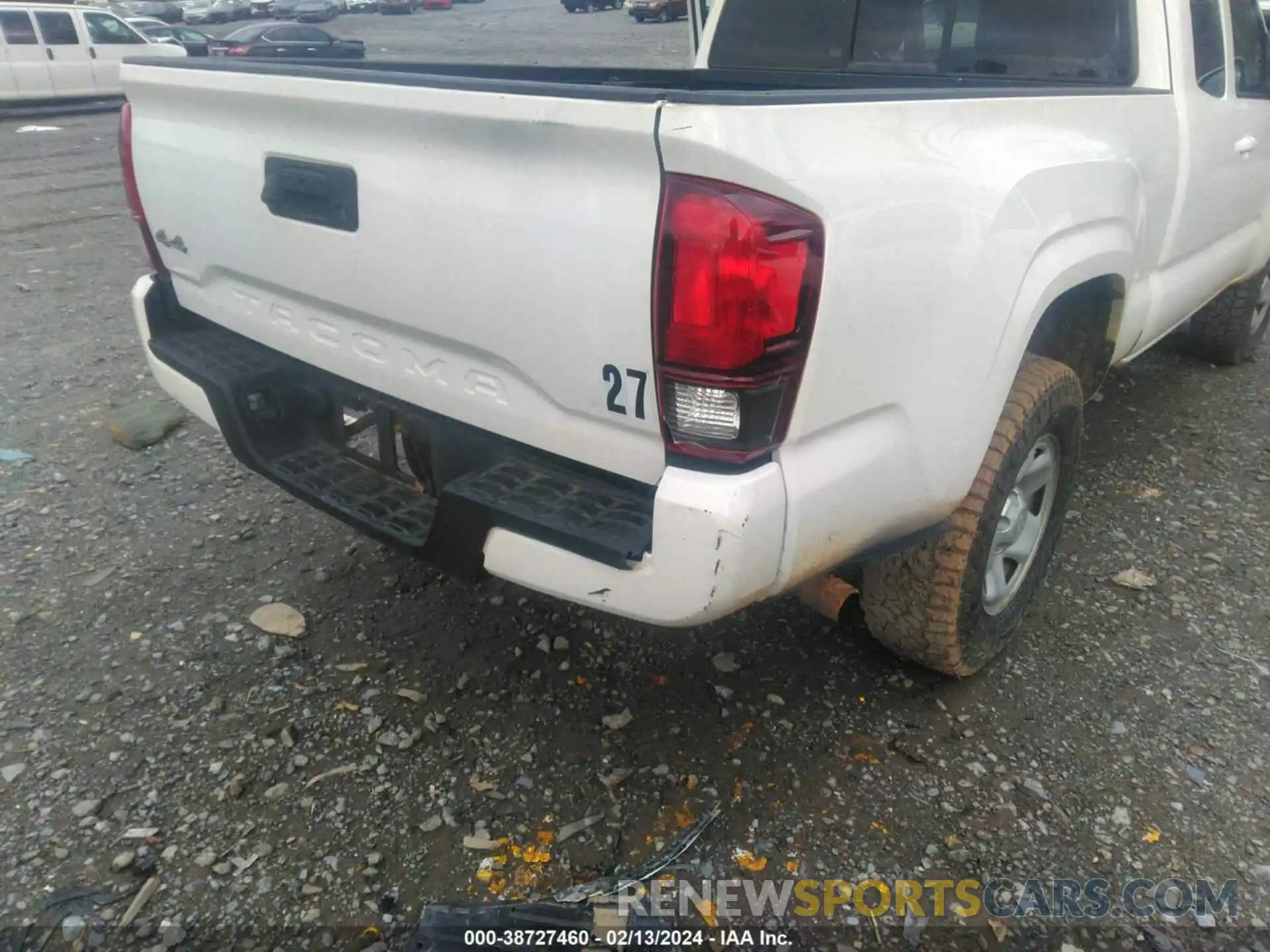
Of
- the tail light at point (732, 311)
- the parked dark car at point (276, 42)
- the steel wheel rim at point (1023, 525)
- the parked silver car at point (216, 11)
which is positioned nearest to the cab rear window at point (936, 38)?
the steel wheel rim at point (1023, 525)

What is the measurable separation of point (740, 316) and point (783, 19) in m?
2.45

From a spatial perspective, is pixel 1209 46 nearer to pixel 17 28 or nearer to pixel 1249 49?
pixel 1249 49

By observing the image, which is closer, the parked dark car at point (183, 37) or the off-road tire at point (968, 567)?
the off-road tire at point (968, 567)

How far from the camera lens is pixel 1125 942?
77.2 inches

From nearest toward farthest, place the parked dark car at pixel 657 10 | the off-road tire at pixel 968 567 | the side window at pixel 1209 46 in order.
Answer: the off-road tire at pixel 968 567 → the side window at pixel 1209 46 → the parked dark car at pixel 657 10

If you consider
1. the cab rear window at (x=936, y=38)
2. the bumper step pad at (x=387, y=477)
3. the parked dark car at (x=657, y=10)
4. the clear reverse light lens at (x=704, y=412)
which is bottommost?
the parked dark car at (x=657, y=10)

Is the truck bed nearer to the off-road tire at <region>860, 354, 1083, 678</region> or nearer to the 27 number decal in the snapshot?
the 27 number decal

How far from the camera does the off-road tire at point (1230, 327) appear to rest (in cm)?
464

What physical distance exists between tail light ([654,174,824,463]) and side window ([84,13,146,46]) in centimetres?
1687

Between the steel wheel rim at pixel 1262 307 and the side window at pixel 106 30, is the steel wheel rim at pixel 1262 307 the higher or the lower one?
the higher one

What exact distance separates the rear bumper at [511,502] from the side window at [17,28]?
48.4 feet

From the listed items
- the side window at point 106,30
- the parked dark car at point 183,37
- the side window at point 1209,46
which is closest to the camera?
the side window at point 1209,46

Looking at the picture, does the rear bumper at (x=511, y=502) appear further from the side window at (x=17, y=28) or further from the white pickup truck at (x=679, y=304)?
the side window at (x=17, y=28)

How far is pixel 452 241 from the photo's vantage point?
6.17ft
